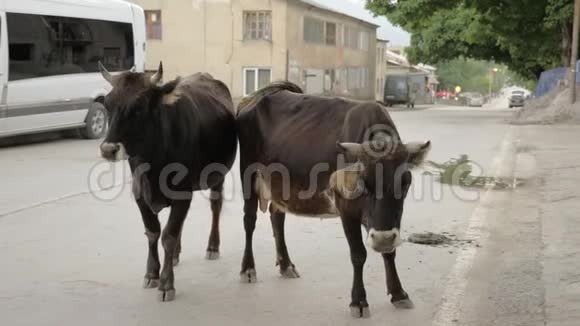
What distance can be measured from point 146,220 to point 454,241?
315 cm

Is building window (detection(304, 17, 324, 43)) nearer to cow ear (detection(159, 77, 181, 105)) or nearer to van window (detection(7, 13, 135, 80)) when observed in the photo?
van window (detection(7, 13, 135, 80))

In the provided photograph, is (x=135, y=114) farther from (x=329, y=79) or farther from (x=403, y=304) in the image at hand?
(x=329, y=79)

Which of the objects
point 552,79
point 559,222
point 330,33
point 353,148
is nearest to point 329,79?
point 330,33

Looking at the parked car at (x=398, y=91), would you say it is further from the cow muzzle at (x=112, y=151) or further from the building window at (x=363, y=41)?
the cow muzzle at (x=112, y=151)

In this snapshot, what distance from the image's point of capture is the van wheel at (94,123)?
1703 centimetres

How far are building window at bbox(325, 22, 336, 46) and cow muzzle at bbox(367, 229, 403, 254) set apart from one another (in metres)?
43.0

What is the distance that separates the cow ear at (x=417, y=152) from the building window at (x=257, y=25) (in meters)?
35.3

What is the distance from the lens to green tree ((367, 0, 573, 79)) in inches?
1150

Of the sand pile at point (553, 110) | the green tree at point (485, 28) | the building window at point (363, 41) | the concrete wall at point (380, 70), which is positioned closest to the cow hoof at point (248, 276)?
the sand pile at point (553, 110)

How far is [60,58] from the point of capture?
15.7 metres

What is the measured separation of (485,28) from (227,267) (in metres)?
32.9

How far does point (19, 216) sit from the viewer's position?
8.26 meters

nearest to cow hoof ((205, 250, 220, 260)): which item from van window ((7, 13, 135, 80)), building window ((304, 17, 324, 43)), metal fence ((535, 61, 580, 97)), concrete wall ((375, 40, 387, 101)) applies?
van window ((7, 13, 135, 80))

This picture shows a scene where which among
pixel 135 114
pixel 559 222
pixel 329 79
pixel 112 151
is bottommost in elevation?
pixel 559 222
